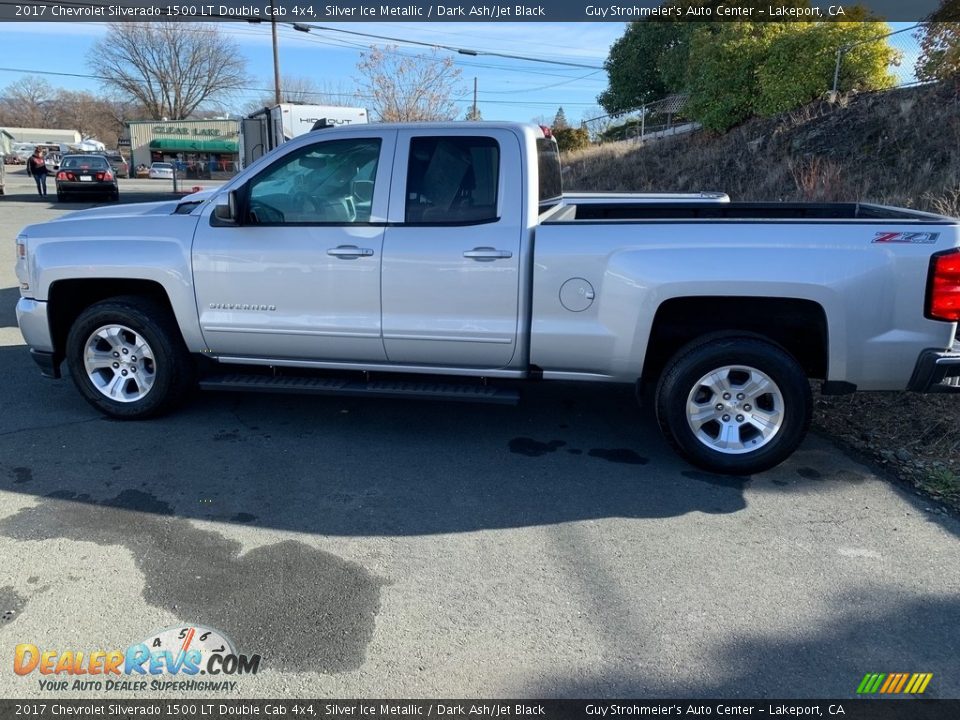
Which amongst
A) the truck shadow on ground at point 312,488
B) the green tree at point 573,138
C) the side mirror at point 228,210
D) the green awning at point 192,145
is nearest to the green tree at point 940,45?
the truck shadow on ground at point 312,488

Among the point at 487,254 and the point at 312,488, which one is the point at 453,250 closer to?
the point at 487,254

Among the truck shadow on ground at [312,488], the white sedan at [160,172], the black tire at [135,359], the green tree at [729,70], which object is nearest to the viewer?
the truck shadow on ground at [312,488]

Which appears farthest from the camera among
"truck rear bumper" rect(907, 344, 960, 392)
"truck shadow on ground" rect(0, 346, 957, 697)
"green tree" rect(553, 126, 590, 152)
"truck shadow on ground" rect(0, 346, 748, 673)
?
"green tree" rect(553, 126, 590, 152)

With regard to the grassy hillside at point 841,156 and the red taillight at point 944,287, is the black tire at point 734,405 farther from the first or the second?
the grassy hillside at point 841,156

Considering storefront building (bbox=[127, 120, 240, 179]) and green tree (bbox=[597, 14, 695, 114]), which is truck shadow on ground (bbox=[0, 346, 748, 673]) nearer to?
green tree (bbox=[597, 14, 695, 114])

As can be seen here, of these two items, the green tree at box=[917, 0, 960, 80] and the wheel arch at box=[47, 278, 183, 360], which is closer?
the wheel arch at box=[47, 278, 183, 360]

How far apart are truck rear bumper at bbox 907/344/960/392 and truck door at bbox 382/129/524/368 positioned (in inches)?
90.6

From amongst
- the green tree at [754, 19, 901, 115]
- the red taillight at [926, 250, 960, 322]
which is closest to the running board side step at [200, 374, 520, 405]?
the red taillight at [926, 250, 960, 322]

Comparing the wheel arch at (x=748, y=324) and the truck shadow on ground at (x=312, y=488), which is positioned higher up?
the wheel arch at (x=748, y=324)

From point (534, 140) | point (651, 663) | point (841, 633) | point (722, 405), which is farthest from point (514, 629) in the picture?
point (534, 140)

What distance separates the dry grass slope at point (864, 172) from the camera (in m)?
4.86

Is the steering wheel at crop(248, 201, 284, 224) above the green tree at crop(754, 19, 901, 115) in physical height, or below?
below

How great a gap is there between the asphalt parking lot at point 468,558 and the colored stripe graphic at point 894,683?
44 mm

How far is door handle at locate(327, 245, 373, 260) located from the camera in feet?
15.1
